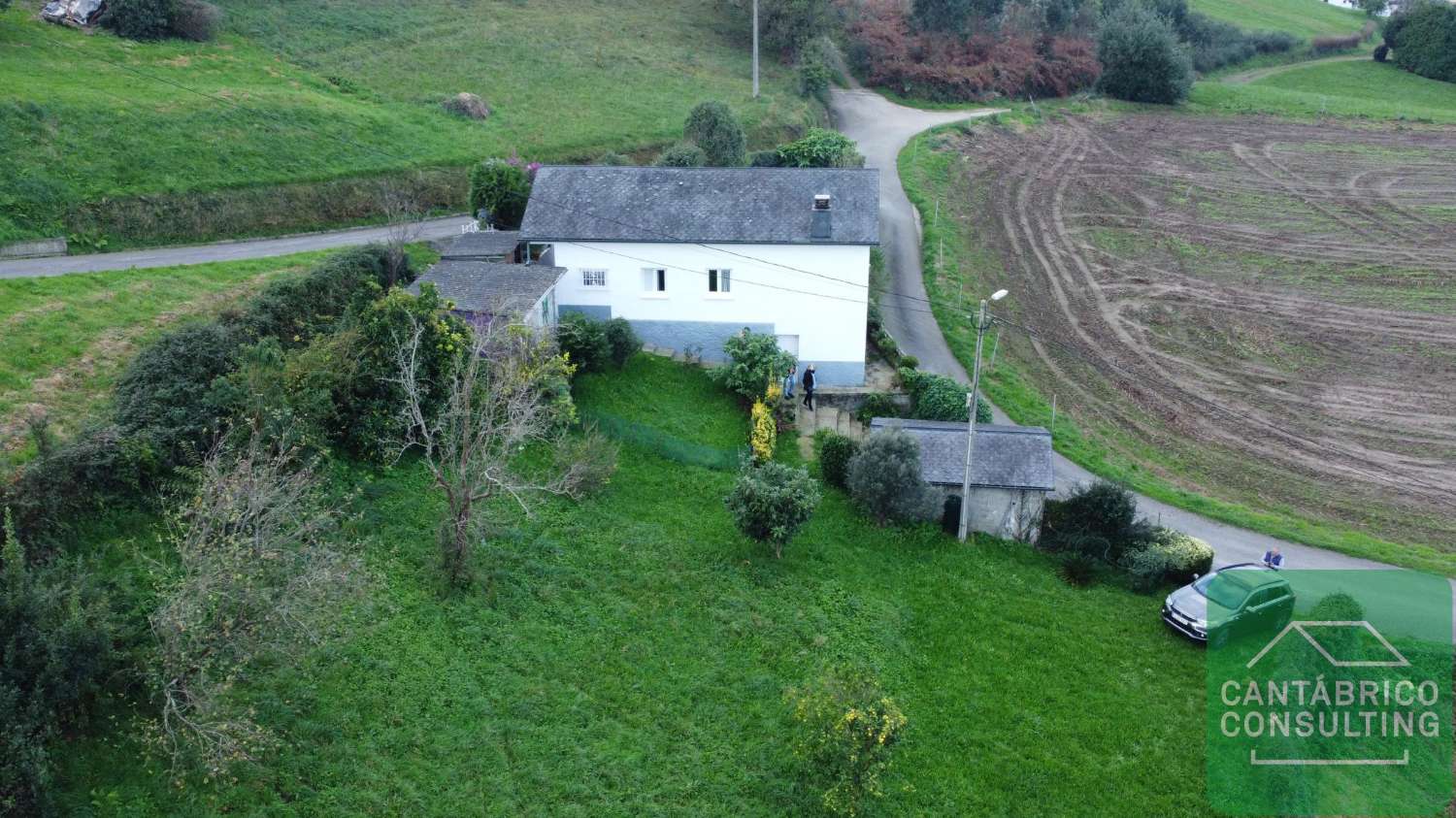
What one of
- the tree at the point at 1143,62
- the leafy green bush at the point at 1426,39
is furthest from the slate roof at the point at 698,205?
the leafy green bush at the point at 1426,39

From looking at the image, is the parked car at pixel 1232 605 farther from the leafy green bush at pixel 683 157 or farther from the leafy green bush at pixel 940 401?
the leafy green bush at pixel 683 157

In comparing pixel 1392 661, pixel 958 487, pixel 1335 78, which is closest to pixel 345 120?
pixel 958 487

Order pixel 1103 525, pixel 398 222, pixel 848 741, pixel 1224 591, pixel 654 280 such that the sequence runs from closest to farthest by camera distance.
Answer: pixel 848 741
pixel 1224 591
pixel 1103 525
pixel 654 280
pixel 398 222

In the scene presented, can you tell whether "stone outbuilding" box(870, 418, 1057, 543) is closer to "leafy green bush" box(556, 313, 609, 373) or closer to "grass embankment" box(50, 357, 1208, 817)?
"grass embankment" box(50, 357, 1208, 817)

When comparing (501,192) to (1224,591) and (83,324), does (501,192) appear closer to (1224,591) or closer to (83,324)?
(83,324)

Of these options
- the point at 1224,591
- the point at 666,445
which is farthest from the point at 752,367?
the point at 1224,591
